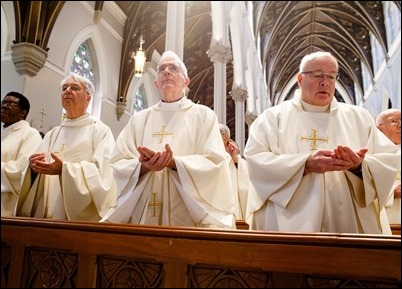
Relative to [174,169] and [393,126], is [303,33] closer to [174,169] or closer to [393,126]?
[393,126]

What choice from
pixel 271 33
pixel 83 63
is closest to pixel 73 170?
pixel 83 63

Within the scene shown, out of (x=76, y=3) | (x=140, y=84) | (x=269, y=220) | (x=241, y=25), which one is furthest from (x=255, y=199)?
(x=241, y=25)

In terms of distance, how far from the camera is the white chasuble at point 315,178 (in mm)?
2004

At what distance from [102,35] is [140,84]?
98cm

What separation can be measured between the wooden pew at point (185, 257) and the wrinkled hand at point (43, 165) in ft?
2.77

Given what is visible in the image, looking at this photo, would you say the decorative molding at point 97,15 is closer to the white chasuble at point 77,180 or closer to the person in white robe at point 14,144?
the person in white robe at point 14,144

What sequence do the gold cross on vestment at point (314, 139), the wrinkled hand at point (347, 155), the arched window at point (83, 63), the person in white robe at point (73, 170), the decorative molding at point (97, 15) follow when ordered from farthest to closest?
1. the arched window at point (83, 63)
2. the decorative molding at point (97, 15)
3. the person in white robe at point (73, 170)
4. the gold cross on vestment at point (314, 139)
5. the wrinkled hand at point (347, 155)

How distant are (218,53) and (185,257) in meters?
5.16

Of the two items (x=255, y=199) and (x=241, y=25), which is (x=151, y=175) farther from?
(x=241, y=25)

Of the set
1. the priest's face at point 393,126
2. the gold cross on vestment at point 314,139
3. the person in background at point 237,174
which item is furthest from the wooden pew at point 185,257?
the priest's face at point 393,126

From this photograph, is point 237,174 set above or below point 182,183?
above

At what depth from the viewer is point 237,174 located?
381 cm

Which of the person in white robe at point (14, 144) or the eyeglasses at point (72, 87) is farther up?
the eyeglasses at point (72, 87)

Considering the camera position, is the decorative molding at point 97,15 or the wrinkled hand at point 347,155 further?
the decorative molding at point 97,15
